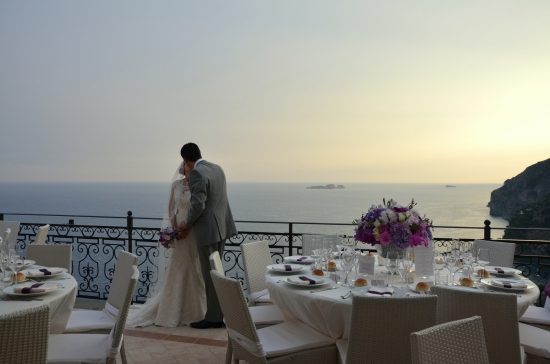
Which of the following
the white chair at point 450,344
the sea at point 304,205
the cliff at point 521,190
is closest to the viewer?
the white chair at point 450,344

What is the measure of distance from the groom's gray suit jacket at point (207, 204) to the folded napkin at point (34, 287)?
71.6 inches

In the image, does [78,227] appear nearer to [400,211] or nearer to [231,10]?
[400,211]

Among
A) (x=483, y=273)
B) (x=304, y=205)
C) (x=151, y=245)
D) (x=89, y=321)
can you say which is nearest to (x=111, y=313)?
(x=89, y=321)

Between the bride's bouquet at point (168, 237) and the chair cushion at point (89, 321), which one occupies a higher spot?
the bride's bouquet at point (168, 237)

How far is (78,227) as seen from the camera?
21.6 feet

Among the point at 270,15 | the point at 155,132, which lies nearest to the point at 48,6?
the point at 270,15

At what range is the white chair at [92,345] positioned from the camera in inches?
110

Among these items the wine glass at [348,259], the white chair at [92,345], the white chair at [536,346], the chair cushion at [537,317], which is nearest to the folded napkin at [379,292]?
the wine glass at [348,259]

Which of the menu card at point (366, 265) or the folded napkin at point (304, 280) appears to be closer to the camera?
the folded napkin at point (304, 280)

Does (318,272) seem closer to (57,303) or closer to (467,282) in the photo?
(467,282)

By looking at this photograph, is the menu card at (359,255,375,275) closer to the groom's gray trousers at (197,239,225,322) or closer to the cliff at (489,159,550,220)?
the groom's gray trousers at (197,239,225,322)

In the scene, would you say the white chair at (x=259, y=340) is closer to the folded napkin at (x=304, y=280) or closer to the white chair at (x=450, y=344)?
the folded napkin at (x=304, y=280)

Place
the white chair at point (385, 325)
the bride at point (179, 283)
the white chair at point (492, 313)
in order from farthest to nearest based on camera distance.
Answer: the bride at point (179, 283) → the white chair at point (492, 313) → the white chair at point (385, 325)

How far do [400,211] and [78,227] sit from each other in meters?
4.90
